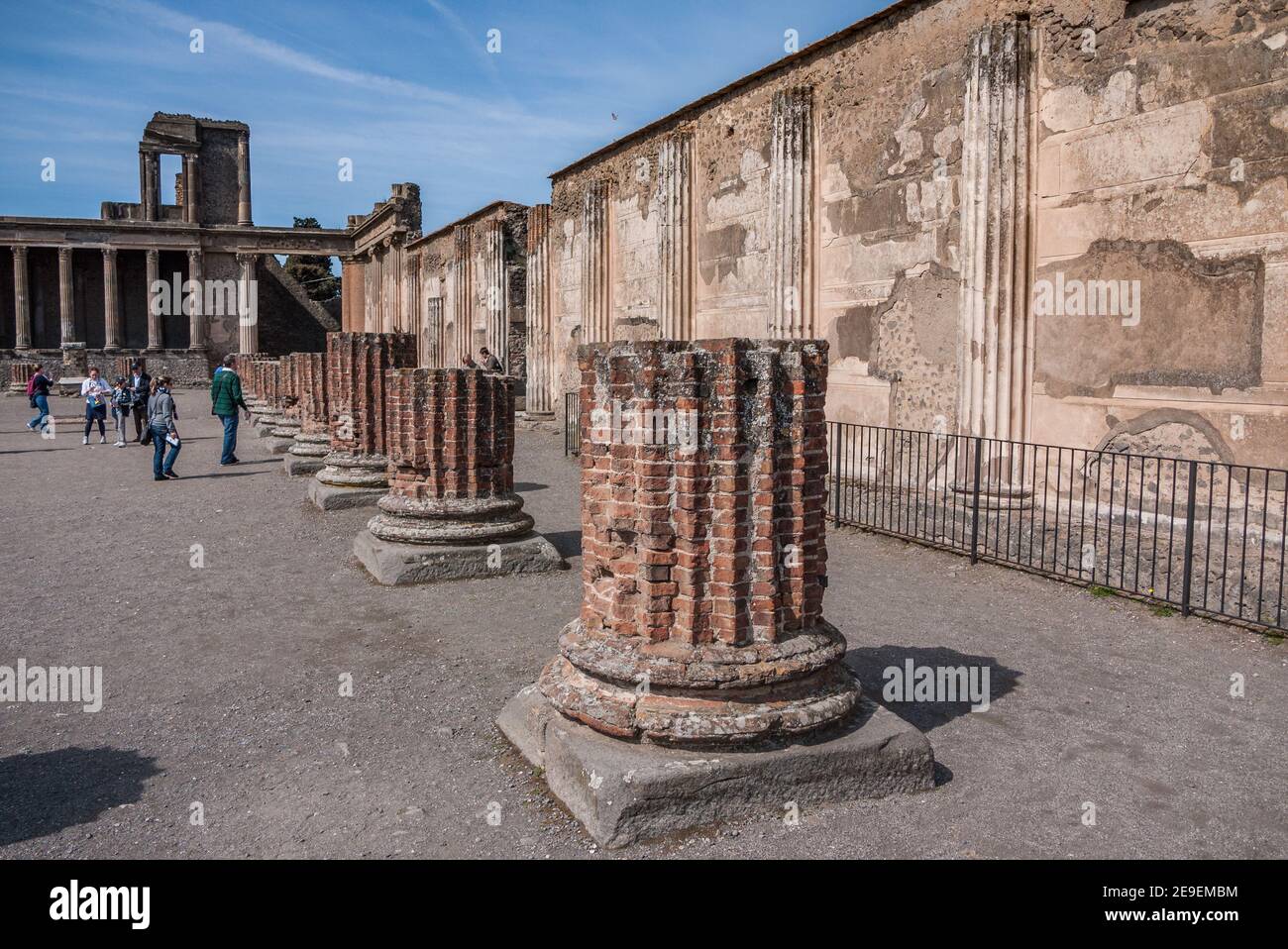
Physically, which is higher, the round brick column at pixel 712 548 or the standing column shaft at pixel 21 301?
the standing column shaft at pixel 21 301

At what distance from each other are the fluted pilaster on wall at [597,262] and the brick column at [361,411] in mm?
7327

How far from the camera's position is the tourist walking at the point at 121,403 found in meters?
19.0

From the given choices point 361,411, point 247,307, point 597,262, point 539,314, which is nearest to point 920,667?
point 361,411

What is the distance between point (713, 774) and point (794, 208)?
9840 millimetres

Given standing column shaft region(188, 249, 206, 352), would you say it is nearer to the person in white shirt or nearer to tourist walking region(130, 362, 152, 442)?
the person in white shirt

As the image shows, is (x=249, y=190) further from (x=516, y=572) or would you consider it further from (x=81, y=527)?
(x=516, y=572)

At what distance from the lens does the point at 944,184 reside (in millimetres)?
10156

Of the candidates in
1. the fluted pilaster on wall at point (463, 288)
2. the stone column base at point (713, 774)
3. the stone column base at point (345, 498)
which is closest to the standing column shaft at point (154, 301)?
the fluted pilaster on wall at point (463, 288)

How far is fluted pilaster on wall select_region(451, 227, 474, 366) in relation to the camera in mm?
25922

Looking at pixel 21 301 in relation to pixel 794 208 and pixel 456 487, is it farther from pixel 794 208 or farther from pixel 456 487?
pixel 456 487

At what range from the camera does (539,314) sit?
21234 millimetres

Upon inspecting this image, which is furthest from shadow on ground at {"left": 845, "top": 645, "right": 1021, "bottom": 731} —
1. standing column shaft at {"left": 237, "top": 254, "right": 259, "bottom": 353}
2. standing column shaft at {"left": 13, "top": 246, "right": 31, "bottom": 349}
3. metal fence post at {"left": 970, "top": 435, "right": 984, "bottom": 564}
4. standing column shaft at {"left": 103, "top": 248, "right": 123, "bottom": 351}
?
standing column shaft at {"left": 13, "top": 246, "right": 31, "bottom": 349}

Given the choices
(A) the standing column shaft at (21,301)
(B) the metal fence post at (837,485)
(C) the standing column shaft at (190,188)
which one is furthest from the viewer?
(C) the standing column shaft at (190,188)

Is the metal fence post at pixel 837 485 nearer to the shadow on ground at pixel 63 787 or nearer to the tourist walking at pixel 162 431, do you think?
the shadow on ground at pixel 63 787
